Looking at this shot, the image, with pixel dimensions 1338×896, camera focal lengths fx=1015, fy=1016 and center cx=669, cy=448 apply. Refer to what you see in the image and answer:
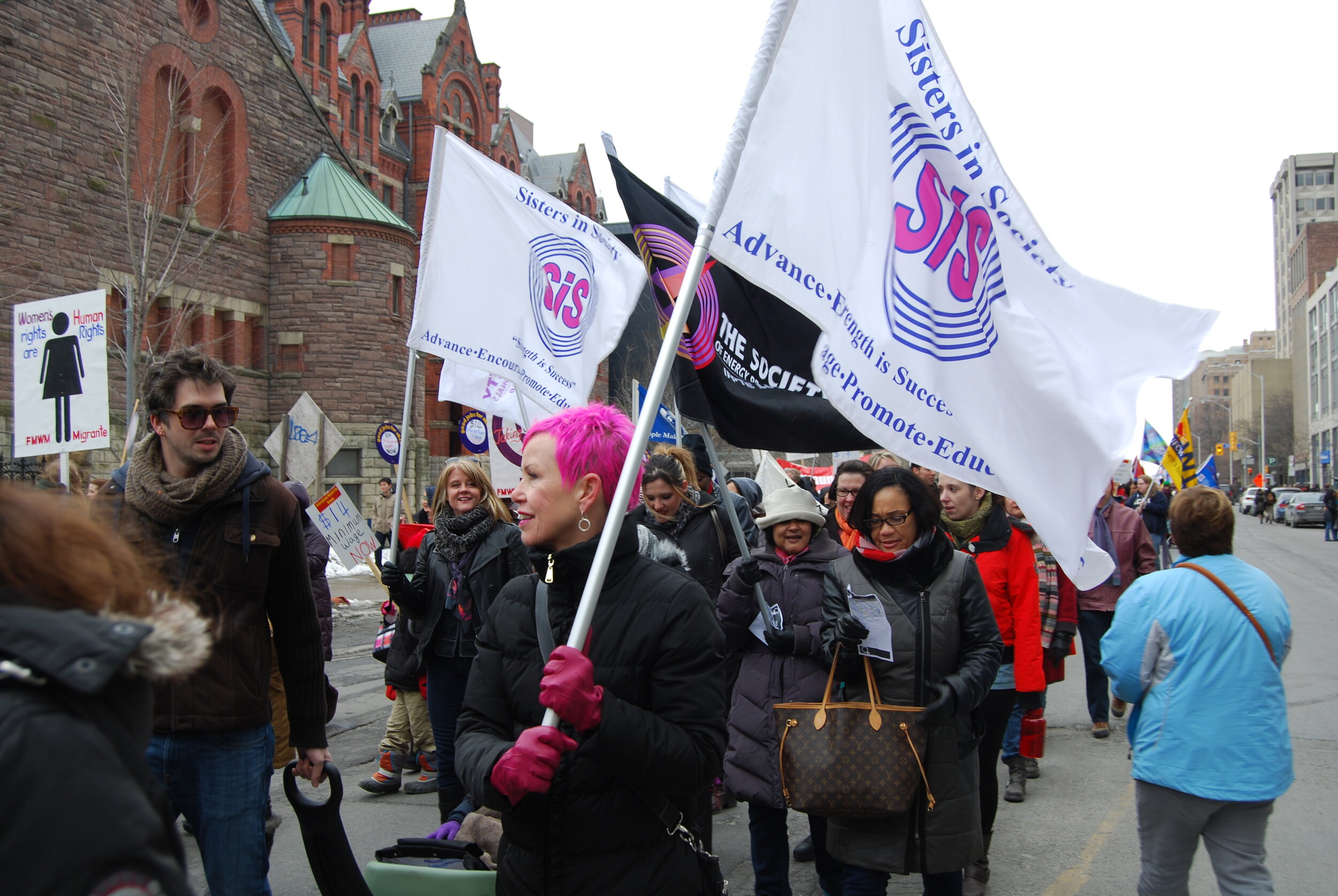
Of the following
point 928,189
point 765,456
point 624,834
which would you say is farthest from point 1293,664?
point 624,834

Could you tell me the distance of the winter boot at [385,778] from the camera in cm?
637

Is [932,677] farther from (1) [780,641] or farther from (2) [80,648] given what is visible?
(2) [80,648]

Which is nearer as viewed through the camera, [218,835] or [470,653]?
[218,835]

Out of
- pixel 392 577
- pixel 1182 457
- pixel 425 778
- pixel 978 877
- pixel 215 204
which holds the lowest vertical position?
pixel 425 778

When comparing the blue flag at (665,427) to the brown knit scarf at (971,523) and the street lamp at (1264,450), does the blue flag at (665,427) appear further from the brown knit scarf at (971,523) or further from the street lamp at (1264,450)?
the street lamp at (1264,450)

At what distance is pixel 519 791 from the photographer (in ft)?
6.84

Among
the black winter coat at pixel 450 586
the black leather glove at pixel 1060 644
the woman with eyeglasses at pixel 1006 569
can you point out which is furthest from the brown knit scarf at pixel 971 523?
the black winter coat at pixel 450 586

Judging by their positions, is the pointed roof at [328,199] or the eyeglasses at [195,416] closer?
the eyeglasses at [195,416]

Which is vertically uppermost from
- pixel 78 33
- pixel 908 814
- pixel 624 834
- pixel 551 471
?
pixel 78 33

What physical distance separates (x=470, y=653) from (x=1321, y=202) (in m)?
129

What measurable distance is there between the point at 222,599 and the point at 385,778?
370 centimetres

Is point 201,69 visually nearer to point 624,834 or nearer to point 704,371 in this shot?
point 704,371

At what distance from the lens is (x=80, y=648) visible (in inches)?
48.1

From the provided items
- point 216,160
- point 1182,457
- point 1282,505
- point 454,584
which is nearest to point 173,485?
point 454,584
